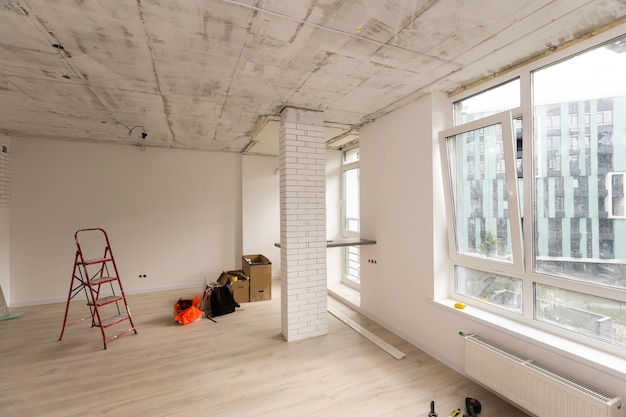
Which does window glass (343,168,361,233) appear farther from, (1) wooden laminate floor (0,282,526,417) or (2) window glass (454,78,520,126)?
(2) window glass (454,78,520,126)

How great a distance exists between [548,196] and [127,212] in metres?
6.37

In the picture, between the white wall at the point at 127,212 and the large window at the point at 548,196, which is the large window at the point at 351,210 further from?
the large window at the point at 548,196

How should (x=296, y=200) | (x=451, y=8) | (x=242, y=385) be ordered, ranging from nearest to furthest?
(x=451, y=8) < (x=242, y=385) < (x=296, y=200)

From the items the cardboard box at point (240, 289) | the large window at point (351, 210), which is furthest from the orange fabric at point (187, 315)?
the large window at point (351, 210)

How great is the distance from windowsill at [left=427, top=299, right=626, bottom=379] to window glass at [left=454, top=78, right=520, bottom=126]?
1.96m

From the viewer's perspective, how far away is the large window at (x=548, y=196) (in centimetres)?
199

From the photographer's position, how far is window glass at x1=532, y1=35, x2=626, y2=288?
6.44ft

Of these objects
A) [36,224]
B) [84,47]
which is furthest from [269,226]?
[84,47]

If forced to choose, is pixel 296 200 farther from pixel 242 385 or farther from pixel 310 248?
pixel 242 385

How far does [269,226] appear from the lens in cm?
631

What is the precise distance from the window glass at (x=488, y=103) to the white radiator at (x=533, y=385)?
2.18 meters

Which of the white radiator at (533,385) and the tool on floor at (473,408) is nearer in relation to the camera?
the white radiator at (533,385)

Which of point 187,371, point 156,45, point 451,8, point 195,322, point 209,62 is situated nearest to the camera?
point 451,8

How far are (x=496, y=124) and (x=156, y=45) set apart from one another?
2971 millimetres
